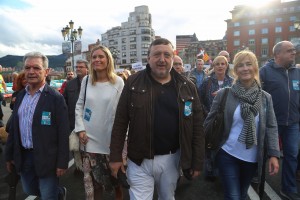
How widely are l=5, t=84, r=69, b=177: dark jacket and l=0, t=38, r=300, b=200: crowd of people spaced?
0.03ft

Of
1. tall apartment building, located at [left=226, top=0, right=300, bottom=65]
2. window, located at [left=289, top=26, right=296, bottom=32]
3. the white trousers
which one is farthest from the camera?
tall apartment building, located at [left=226, top=0, right=300, bottom=65]

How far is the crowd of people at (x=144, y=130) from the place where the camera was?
2.43 m

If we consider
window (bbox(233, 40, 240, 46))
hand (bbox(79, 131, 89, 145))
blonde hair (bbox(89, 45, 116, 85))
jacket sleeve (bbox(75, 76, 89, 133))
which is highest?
window (bbox(233, 40, 240, 46))

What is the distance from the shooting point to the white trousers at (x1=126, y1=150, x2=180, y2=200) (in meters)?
2.47

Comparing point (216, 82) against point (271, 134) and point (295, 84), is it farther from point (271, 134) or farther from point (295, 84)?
point (271, 134)

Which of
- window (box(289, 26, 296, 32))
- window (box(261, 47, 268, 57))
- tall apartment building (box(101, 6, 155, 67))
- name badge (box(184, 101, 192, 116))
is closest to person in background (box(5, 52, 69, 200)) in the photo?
name badge (box(184, 101, 192, 116))

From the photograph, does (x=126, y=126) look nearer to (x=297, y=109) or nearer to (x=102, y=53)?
(x=102, y=53)

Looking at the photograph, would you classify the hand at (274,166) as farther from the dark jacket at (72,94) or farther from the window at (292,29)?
the window at (292,29)

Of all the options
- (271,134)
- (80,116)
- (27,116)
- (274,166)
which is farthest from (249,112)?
(27,116)

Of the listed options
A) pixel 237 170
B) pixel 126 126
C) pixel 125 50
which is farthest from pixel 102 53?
pixel 125 50

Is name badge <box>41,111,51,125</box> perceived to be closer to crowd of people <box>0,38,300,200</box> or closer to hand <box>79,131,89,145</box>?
crowd of people <box>0,38,300,200</box>

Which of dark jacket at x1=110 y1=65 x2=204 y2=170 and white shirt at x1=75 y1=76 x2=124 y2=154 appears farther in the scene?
white shirt at x1=75 y1=76 x2=124 y2=154

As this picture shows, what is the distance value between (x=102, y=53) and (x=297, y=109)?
3.02 m

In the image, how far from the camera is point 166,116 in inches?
95.1
